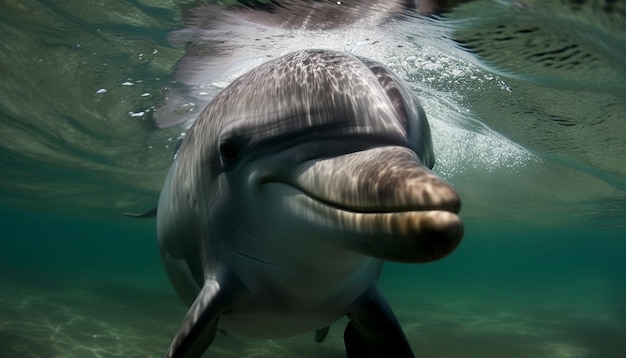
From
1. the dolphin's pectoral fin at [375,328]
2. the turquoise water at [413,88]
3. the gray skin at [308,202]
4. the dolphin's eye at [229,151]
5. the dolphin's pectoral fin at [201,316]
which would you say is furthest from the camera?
the turquoise water at [413,88]

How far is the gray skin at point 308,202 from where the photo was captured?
1520 mm

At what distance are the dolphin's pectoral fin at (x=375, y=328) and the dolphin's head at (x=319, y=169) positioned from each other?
878 millimetres

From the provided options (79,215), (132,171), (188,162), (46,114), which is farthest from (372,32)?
(79,215)

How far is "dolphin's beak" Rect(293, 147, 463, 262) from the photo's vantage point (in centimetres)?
139

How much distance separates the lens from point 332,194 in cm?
172

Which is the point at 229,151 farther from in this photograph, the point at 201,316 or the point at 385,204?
the point at 385,204

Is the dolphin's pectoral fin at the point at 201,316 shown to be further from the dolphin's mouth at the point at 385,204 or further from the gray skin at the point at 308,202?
the dolphin's mouth at the point at 385,204

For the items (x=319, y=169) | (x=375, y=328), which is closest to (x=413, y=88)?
(x=375, y=328)

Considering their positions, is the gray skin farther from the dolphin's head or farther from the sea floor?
the sea floor

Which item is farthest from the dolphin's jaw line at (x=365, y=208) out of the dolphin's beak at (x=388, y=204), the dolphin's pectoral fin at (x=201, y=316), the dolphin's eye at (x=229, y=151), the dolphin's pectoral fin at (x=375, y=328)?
the dolphin's pectoral fin at (x=375, y=328)

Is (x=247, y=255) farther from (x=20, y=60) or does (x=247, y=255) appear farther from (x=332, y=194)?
(x=20, y=60)

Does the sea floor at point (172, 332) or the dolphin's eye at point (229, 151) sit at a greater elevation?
the dolphin's eye at point (229, 151)

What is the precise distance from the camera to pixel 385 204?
4.91 ft

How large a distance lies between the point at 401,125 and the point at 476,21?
5.46 meters
